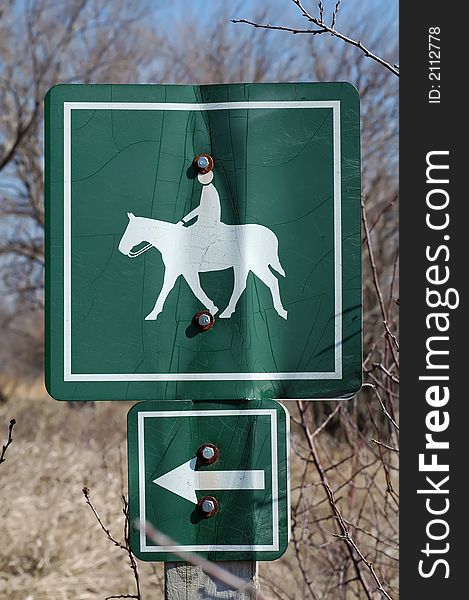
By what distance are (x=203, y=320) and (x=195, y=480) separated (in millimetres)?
334

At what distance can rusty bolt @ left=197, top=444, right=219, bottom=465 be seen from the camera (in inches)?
73.4

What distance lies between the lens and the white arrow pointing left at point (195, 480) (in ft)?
6.13

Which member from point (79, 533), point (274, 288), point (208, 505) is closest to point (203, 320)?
point (274, 288)

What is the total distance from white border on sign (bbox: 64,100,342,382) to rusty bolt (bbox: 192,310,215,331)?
99mm

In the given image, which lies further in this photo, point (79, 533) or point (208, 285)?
point (79, 533)

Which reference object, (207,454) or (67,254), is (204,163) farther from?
(207,454)

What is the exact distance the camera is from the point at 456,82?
1.99m

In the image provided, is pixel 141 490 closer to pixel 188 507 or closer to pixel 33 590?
pixel 188 507

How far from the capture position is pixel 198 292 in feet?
6.14

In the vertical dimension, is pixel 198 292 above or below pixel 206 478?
above

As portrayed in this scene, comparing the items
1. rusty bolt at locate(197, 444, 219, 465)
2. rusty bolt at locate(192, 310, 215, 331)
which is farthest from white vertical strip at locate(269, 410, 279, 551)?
rusty bolt at locate(192, 310, 215, 331)

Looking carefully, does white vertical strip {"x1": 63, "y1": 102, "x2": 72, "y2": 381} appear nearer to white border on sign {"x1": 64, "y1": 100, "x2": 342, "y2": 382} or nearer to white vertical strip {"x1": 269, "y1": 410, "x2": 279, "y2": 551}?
white border on sign {"x1": 64, "y1": 100, "x2": 342, "y2": 382}

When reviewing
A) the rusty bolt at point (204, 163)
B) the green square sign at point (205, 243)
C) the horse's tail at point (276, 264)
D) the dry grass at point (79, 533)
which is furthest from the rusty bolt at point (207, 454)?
the dry grass at point (79, 533)

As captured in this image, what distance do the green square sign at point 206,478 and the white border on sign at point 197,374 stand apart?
60mm
